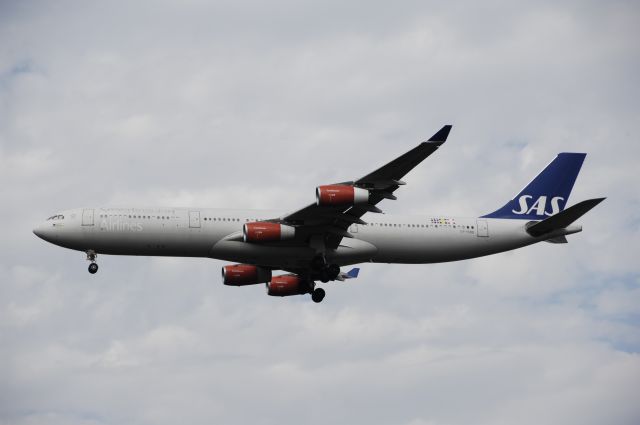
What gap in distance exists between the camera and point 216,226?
53.8 m

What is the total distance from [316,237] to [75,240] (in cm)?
1280

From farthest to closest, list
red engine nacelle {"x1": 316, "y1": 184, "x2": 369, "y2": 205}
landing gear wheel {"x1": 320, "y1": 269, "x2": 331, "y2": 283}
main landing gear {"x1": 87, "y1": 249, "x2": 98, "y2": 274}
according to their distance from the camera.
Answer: landing gear wheel {"x1": 320, "y1": 269, "x2": 331, "y2": 283} → main landing gear {"x1": 87, "y1": 249, "x2": 98, "y2": 274} → red engine nacelle {"x1": 316, "y1": 184, "x2": 369, "y2": 205}

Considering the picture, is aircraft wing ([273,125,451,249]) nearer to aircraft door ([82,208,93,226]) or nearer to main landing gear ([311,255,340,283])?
main landing gear ([311,255,340,283])

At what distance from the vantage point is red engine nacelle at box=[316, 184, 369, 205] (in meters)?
49.9

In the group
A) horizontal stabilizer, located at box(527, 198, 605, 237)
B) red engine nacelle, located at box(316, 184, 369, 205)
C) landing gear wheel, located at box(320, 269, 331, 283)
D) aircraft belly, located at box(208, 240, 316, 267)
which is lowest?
landing gear wheel, located at box(320, 269, 331, 283)

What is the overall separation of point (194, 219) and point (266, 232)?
3.97 meters

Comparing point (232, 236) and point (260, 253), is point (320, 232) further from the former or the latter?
point (232, 236)

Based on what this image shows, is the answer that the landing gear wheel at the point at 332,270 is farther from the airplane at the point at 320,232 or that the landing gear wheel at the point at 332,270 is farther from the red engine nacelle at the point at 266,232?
the red engine nacelle at the point at 266,232

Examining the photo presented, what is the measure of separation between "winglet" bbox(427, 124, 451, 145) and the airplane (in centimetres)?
287

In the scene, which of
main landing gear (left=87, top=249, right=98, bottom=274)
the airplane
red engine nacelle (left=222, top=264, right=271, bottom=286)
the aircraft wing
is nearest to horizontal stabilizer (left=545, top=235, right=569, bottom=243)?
the airplane

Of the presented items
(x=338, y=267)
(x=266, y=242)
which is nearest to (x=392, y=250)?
(x=338, y=267)

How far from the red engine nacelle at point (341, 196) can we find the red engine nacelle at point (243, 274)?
11.5 m

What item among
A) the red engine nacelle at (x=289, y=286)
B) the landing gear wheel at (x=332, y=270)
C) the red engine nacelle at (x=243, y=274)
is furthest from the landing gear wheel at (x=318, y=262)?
the red engine nacelle at (x=289, y=286)

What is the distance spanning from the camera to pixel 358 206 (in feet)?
165
